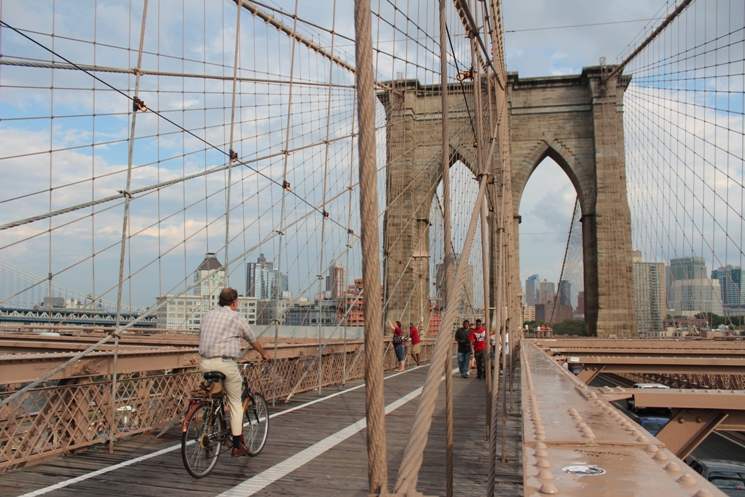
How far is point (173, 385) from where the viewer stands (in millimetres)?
5797

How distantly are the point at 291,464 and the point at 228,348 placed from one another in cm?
92

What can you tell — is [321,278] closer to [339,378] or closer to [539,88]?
[339,378]

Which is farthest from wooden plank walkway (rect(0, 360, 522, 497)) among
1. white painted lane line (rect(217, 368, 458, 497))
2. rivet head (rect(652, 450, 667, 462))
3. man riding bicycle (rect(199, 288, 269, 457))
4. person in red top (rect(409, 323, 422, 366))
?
person in red top (rect(409, 323, 422, 366))

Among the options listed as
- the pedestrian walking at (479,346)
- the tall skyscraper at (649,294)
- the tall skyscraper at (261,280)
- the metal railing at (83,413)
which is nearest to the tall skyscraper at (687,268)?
the tall skyscraper at (649,294)

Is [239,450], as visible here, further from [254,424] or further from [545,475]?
[545,475]

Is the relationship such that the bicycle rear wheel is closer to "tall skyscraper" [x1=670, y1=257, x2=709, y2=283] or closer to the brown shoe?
the brown shoe

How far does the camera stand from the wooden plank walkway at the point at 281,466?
387 cm

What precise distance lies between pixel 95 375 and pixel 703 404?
4.22 m

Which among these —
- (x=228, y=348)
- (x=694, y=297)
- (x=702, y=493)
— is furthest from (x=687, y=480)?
(x=694, y=297)

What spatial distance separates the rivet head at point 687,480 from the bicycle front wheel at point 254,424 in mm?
3730

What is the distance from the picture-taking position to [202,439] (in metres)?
4.26

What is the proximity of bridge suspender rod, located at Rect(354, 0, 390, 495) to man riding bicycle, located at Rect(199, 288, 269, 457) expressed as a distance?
9.34 feet

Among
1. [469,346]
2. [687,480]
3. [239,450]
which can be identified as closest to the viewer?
[687,480]

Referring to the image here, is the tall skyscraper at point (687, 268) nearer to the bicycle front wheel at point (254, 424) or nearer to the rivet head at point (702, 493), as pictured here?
the bicycle front wheel at point (254, 424)
